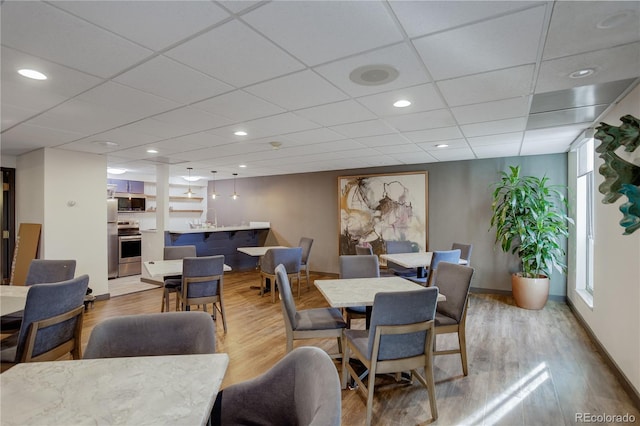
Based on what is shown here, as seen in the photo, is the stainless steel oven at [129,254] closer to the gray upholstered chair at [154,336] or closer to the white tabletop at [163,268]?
the white tabletop at [163,268]

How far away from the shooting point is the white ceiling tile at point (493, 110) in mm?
2770

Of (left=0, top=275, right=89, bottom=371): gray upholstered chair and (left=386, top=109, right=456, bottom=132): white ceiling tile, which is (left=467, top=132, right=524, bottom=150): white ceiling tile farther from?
(left=0, top=275, right=89, bottom=371): gray upholstered chair

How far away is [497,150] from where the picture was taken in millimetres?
4926

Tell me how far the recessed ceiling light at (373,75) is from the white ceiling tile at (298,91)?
0.23 metres

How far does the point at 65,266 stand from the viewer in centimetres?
330

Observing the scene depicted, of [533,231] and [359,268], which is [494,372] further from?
[533,231]

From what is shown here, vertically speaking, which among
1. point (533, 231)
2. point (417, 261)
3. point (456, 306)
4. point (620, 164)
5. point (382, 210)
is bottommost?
point (456, 306)

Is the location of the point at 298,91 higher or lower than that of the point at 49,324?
higher

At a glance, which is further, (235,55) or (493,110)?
(493,110)

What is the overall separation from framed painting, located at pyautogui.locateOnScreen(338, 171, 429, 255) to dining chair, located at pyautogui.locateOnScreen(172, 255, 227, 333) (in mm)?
3590

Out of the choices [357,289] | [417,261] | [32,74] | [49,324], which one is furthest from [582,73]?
[49,324]

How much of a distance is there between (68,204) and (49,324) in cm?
333

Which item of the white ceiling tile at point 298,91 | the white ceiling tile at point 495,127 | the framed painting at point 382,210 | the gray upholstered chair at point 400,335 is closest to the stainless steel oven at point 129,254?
the framed painting at point 382,210

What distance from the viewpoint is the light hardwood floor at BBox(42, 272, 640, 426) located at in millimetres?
2346
